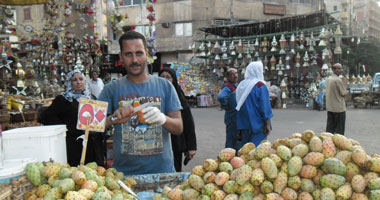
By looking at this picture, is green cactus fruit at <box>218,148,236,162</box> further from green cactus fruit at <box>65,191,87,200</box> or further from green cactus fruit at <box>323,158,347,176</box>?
green cactus fruit at <box>65,191,87,200</box>

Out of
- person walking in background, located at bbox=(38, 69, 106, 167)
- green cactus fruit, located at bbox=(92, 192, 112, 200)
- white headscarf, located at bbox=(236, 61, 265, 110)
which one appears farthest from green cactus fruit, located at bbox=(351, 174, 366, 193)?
white headscarf, located at bbox=(236, 61, 265, 110)

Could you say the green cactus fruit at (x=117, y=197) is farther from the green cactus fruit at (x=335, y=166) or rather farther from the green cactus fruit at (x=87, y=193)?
the green cactus fruit at (x=335, y=166)

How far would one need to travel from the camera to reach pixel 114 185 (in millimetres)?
1960

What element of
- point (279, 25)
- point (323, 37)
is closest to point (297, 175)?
point (323, 37)

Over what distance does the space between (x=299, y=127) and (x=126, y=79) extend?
25.8 feet

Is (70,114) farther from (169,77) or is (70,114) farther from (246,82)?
(246,82)

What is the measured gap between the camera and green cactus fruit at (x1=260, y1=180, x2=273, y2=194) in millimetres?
1686

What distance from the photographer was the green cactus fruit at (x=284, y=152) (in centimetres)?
180

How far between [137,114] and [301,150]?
1.10 metres

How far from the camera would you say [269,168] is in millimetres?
→ 1729

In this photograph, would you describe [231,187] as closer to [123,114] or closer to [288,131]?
[123,114]

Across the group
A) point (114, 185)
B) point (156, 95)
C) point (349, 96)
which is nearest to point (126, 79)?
point (156, 95)

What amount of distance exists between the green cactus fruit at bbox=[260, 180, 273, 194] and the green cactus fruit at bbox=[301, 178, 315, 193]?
18 cm

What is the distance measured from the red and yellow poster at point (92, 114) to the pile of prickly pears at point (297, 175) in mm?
657
